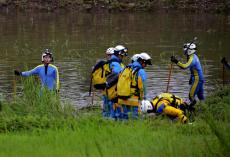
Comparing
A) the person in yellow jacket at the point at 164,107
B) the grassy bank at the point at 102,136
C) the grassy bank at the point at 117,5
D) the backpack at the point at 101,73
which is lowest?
the person in yellow jacket at the point at 164,107

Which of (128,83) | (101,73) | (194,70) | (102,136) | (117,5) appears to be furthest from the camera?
(117,5)

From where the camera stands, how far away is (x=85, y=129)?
28.7 ft

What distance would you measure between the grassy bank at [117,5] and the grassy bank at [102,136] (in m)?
42.2

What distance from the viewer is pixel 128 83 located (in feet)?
40.9

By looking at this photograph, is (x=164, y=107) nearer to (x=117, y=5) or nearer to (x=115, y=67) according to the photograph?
(x=115, y=67)

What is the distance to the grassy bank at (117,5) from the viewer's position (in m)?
53.7

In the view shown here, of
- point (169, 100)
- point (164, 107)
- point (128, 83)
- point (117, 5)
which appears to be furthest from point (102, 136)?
point (117, 5)

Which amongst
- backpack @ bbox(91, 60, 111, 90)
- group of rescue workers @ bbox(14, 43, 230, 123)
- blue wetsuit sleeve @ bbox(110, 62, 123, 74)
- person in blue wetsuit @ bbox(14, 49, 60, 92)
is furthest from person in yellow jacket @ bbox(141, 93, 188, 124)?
person in blue wetsuit @ bbox(14, 49, 60, 92)

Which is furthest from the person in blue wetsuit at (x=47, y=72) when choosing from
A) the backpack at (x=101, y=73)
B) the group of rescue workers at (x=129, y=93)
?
the group of rescue workers at (x=129, y=93)

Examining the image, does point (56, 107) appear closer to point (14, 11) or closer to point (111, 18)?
point (111, 18)

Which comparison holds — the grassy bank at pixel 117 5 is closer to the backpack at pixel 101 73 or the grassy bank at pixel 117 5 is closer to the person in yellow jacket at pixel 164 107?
the backpack at pixel 101 73

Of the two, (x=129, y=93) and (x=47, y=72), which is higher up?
(x=47, y=72)

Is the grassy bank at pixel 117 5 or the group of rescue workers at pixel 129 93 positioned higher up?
the grassy bank at pixel 117 5

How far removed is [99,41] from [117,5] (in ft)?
71.6
